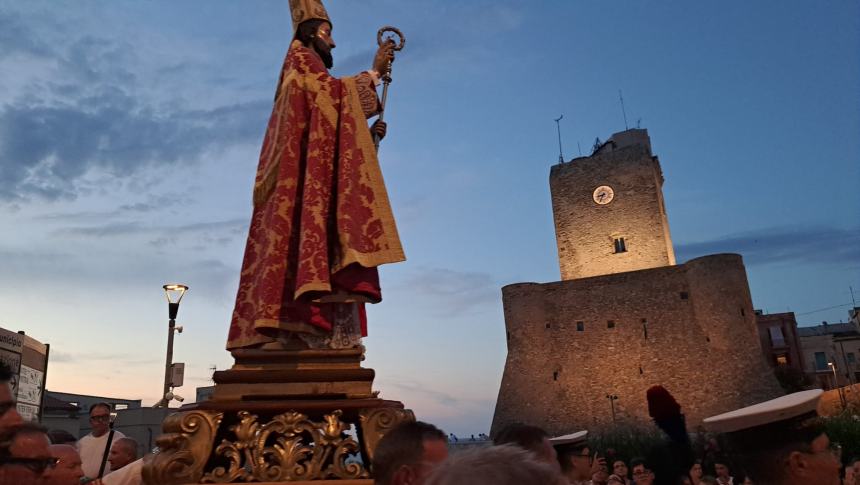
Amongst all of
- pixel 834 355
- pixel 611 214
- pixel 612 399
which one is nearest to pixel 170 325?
pixel 612 399

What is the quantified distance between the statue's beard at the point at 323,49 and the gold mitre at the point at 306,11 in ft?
0.42

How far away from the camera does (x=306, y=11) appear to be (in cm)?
353

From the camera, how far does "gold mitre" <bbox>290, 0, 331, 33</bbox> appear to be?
3.52 meters

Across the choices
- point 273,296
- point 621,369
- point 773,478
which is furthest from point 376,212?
point 621,369

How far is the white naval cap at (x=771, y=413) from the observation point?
78.5 inches

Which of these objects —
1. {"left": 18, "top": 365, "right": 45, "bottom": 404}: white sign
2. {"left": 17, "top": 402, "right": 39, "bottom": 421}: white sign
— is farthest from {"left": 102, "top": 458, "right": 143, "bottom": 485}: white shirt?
{"left": 17, "top": 402, "right": 39, "bottom": 421}: white sign

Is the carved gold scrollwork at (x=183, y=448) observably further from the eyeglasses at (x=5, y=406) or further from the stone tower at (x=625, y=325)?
the stone tower at (x=625, y=325)

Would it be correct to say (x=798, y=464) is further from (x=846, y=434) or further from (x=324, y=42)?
(x=846, y=434)

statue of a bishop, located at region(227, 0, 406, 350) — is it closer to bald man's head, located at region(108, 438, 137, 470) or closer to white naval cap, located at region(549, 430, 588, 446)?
white naval cap, located at region(549, 430, 588, 446)

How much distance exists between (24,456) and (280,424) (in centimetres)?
92

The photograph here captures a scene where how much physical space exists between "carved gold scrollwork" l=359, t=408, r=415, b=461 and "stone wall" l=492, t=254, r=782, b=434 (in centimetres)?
2988

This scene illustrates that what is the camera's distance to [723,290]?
30156 mm

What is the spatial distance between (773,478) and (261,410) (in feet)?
6.44

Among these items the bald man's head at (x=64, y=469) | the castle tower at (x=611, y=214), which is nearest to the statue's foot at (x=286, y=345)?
the bald man's head at (x=64, y=469)
